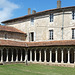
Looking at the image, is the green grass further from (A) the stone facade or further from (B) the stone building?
(A) the stone facade

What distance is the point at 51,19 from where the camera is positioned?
27.1m

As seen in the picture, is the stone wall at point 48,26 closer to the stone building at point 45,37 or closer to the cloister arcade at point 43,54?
the stone building at point 45,37

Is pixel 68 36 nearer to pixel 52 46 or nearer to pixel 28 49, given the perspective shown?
pixel 52 46

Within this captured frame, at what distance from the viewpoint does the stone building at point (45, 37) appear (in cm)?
2427

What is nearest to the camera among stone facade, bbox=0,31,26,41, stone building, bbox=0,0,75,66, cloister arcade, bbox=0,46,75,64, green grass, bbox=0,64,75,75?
green grass, bbox=0,64,75,75

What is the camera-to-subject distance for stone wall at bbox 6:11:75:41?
998 inches

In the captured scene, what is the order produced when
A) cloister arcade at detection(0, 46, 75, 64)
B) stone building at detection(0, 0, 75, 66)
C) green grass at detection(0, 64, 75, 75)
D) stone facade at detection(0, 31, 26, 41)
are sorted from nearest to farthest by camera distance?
green grass at detection(0, 64, 75, 75) → stone building at detection(0, 0, 75, 66) → cloister arcade at detection(0, 46, 75, 64) → stone facade at detection(0, 31, 26, 41)

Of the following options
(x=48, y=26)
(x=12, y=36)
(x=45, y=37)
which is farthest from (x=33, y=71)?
(x=12, y=36)

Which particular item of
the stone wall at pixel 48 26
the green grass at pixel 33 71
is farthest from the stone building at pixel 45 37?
the green grass at pixel 33 71

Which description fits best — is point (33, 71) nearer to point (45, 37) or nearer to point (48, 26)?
point (45, 37)

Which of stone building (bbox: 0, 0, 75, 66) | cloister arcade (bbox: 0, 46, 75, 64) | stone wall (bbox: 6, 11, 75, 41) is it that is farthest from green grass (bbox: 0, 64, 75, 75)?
stone wall (bbox: 6, 11, 75, 41)

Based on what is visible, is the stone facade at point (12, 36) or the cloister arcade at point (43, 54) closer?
the cloister arcade at point (43, 54)

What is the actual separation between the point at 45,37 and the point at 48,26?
1817mm

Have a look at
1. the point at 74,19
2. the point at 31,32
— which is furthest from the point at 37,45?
the point at 74,19
